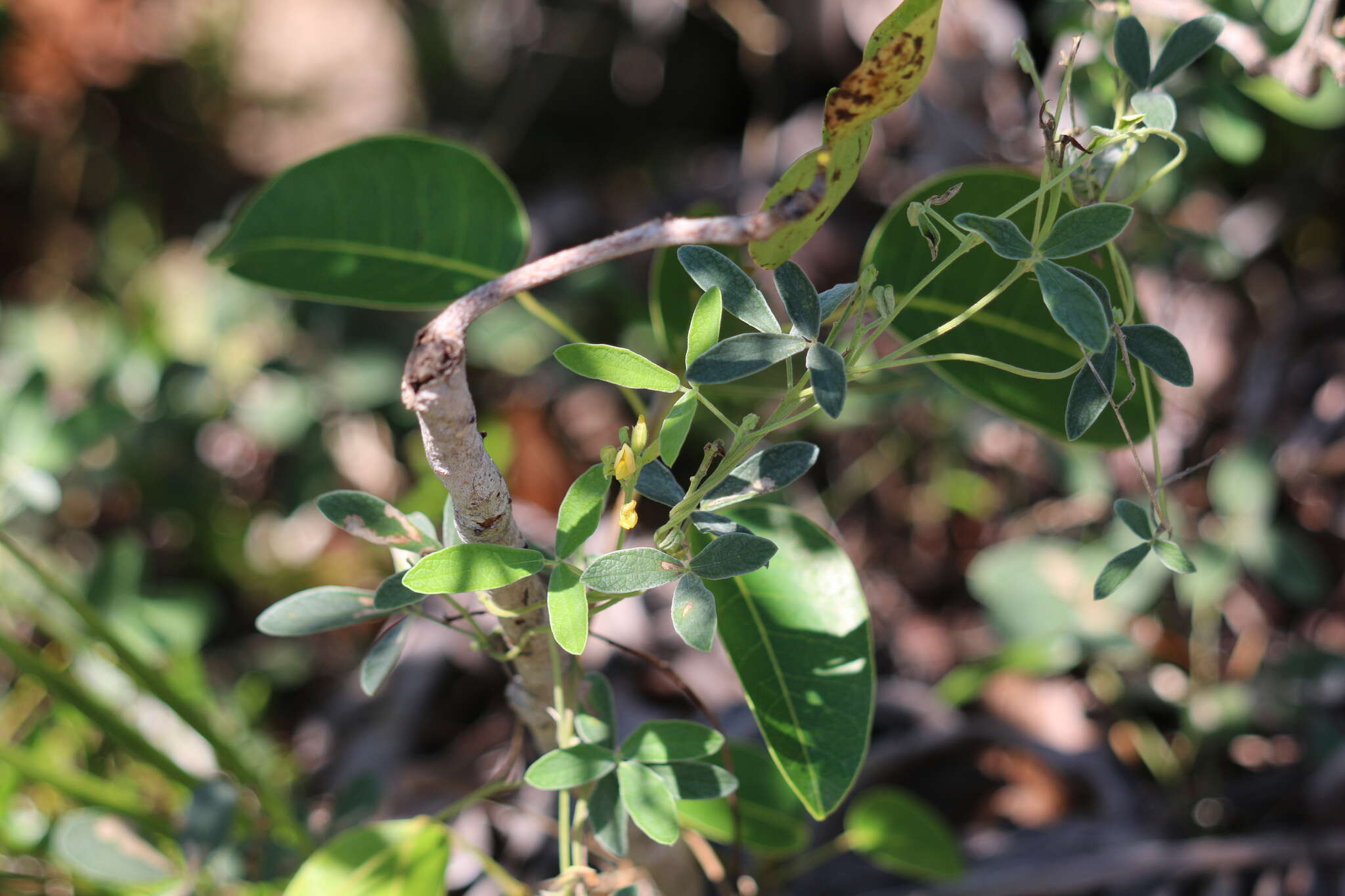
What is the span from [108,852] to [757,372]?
88 cm

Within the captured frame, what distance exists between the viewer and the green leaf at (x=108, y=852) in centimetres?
88

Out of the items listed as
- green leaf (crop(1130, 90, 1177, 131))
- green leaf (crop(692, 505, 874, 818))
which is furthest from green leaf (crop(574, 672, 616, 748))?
green leaf (crop(1130, 90, 1177, 131))

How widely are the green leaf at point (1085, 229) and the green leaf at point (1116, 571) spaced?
0.18 metres

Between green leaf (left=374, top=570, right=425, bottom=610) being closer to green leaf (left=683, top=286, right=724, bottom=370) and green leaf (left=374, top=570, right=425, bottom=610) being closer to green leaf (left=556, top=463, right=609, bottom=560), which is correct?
green leaf (left=556, top=463, right=609, bottom=560)

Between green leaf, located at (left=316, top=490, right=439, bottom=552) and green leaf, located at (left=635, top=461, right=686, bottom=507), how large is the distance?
0.15 metres

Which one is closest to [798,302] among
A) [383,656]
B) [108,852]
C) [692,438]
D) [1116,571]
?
[1116,571]

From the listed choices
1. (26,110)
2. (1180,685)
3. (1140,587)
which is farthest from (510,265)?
(26,110)

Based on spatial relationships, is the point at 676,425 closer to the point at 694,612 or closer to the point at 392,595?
the point at 694,612

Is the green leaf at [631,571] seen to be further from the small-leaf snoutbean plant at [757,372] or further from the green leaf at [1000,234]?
the green leaf at [1000,234]

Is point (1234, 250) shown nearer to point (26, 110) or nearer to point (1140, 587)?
point (1140, 587)

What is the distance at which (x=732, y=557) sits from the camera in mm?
492

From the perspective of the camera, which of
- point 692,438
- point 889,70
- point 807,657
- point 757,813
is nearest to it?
point 889,70

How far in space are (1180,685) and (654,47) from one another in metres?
1.63

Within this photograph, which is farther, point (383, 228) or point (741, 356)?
point (383, 228)
